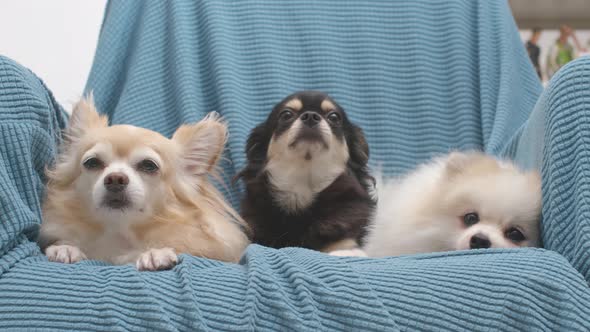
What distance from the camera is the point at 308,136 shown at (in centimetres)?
175

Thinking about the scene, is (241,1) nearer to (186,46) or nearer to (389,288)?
(186,46)

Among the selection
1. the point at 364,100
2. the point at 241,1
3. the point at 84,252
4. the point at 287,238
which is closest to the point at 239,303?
the point at 84,252

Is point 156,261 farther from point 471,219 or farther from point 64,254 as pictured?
point 471,219

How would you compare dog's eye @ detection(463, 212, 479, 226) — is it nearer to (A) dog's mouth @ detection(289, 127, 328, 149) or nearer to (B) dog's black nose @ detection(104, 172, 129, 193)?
(A) dog's mouth @ detection(289, 127, 328, 149)

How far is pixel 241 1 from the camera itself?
2.36 metres

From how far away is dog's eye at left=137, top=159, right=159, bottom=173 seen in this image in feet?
4.91

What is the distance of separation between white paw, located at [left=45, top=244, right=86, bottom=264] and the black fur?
0.52m

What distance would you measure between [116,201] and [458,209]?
85 cm

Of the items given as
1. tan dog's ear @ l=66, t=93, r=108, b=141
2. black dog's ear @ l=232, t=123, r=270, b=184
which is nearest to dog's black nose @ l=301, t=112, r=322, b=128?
black dog's ear @ l=232, t=123, r=270, b=184

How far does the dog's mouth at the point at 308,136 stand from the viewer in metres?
1.75


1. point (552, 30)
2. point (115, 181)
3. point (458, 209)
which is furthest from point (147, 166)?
point (552, 30)

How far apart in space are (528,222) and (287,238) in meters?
0.63

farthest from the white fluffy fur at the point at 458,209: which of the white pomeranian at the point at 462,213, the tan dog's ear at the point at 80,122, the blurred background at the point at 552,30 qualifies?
the blurred background at the point at 552,30

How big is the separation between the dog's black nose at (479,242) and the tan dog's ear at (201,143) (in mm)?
692
